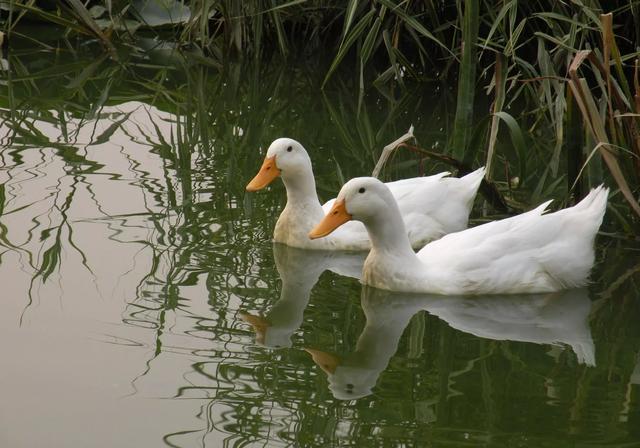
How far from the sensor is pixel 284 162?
7559 millimetres

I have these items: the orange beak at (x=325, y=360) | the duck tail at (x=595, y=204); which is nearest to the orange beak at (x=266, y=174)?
the duck tail at (x=595, y=204)

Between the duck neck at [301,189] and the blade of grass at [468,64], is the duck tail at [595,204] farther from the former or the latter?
the duck neck at [301,189]

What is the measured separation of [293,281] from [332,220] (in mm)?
420

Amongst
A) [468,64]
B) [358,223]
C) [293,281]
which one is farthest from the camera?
[358,223]

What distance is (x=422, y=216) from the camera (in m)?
7.52

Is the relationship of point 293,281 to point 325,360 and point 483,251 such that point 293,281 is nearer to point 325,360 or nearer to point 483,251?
point 483,251

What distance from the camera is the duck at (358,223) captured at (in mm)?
7430

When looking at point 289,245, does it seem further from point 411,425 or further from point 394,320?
point 411,425

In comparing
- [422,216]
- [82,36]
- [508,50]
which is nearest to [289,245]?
[422,216]

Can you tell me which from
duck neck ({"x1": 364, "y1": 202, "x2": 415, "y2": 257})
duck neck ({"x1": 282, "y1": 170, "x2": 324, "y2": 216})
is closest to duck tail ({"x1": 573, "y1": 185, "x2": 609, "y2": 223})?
duck neck ({"x1": 364, "y1": 202, "x2": 415, "y2": 257})

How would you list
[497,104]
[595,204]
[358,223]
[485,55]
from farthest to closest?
[485,55]
[358,223]
[497,104]
[595,204]

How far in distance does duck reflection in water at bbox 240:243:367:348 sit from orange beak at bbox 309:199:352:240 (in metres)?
0.30

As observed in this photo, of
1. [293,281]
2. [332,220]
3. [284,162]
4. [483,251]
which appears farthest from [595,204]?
[284,162]

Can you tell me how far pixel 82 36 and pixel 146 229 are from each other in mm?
7641
